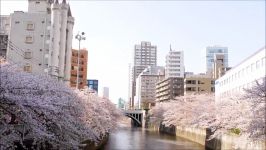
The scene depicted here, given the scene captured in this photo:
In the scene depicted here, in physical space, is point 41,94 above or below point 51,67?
below

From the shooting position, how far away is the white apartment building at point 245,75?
46.8 meters

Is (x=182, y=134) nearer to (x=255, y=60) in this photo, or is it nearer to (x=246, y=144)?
(x=255, y=60)

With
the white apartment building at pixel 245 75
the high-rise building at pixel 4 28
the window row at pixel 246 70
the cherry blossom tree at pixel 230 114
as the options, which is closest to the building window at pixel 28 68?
the high-rise building at pixel 4 28

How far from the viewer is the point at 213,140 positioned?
149ft

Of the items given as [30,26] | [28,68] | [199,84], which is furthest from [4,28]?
[199,84]

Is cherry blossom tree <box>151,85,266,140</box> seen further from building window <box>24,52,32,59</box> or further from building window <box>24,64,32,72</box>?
building window <box>24,52,32,59</box>

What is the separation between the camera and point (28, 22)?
53281mm

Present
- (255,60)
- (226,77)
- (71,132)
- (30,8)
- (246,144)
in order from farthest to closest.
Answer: (226,77)
(30,8)
(255,60)
(246,144)
(71,132)

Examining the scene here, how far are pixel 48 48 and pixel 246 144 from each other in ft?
101

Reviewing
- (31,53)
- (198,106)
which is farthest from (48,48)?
(198,106)

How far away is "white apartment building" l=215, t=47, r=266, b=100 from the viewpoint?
46.8m

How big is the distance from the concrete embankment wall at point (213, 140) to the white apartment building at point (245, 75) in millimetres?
5892

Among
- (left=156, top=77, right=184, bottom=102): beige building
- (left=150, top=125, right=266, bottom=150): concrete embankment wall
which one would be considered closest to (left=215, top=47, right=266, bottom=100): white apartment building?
(left=150, top=125, right=266, bottom=150): concrete embankment wall

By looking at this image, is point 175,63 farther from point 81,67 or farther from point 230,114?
point 230,114
